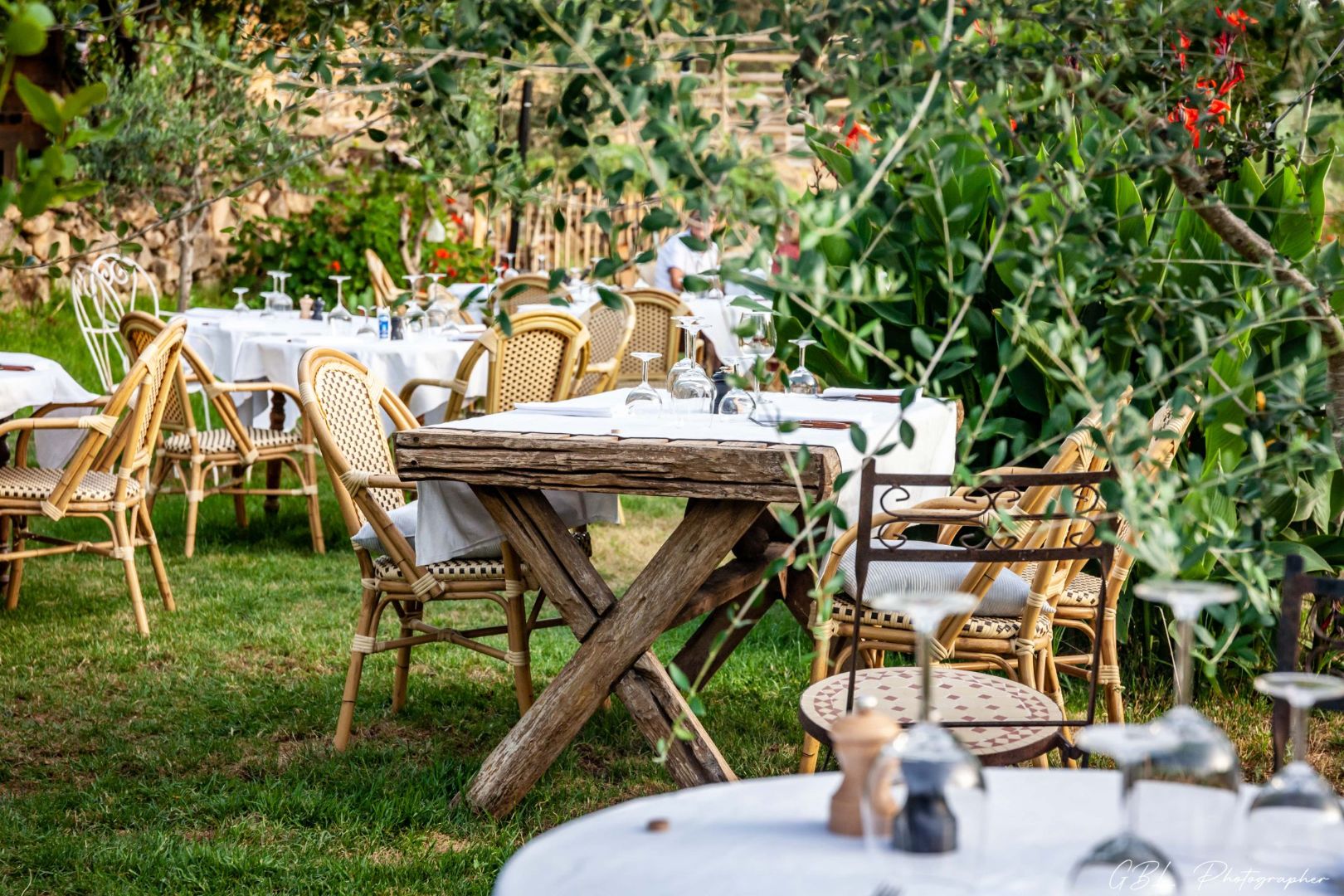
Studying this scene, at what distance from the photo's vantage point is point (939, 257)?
4.11 meters

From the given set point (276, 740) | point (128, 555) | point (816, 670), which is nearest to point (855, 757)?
point (816, 670)

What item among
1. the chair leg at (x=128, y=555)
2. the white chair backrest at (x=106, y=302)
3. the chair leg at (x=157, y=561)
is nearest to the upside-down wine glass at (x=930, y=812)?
the white chair backrest at (x=106, y=302)

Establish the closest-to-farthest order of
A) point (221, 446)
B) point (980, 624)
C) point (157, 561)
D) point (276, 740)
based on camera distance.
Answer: point (980, 624) → point (276, 740) → point (157, 561) → point (221, 446)

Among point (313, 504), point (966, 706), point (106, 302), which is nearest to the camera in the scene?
point (966, 706)

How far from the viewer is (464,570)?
329 centimetres

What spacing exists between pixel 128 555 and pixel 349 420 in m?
1.18

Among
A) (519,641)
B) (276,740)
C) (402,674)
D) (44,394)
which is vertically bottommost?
(276,740)

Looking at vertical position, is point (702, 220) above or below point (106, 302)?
above

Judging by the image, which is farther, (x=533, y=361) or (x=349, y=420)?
(x=533, y=361)

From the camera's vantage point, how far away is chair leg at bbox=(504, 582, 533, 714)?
3.26m

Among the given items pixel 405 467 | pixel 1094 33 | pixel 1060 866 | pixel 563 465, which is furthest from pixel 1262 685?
pixel 405 467

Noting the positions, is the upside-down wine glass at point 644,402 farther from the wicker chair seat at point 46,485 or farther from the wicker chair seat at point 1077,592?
the wicker chair seat at point 46,485

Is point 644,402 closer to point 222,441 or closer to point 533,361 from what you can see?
point 533,361

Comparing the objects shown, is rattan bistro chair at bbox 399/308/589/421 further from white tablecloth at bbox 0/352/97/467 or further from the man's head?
the man's head
